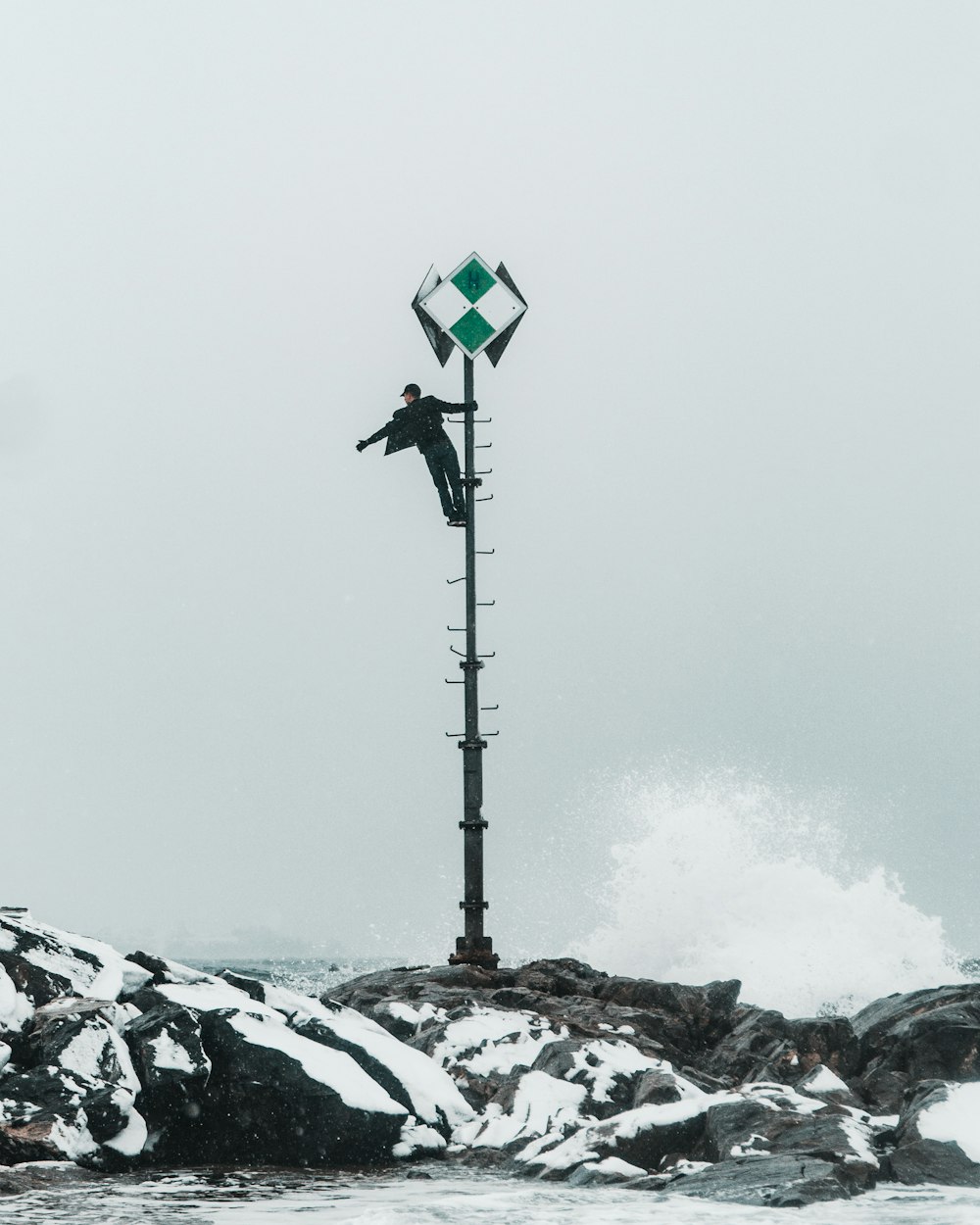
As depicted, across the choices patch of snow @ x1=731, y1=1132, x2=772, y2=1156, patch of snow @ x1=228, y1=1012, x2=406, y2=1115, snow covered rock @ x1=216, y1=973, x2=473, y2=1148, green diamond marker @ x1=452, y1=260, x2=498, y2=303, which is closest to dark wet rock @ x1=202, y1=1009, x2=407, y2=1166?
patch of snow @ x1=228, y1=1012, x2=406, y2=1115

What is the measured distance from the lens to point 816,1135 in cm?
594

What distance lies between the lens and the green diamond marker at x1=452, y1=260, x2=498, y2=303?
49.0 feet

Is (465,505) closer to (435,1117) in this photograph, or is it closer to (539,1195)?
(435,1117)

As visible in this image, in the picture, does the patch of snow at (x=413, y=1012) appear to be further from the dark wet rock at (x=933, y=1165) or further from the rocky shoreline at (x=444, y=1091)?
the dark wet rock at (x=933, y=1165)

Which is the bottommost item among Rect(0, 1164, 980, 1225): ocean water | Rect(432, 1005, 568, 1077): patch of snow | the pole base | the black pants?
Rect(0, 1164, 980, 1225): ocean water

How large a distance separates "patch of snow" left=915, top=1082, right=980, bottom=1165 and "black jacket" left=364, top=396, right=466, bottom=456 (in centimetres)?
977

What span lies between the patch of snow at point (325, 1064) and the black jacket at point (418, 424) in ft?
28.3

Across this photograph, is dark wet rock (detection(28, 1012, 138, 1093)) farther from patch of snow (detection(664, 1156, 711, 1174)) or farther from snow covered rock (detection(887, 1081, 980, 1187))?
snow covered rock (detection(887, 1081, 980, 1187))

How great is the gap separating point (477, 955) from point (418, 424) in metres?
6.07

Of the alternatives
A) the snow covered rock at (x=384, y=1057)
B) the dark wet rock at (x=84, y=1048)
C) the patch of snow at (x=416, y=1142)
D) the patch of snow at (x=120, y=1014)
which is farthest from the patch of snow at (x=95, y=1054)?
the patch of snow at (x=416, y=1142)

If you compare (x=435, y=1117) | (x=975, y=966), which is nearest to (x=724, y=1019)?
(x=435, y=1117)

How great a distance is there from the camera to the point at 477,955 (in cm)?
1284

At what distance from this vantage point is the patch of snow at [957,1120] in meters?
5.90

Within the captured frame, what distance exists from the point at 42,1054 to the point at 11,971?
3.75ft
